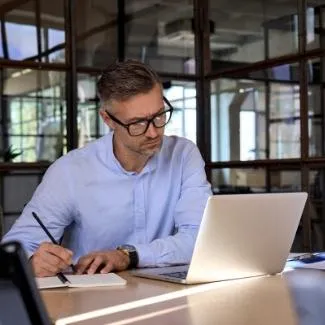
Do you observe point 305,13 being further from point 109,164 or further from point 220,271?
point 220,271

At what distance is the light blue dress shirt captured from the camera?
6.33 ft

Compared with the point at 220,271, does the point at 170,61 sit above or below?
above

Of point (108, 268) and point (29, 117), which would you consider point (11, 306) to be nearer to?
point (108, 268)

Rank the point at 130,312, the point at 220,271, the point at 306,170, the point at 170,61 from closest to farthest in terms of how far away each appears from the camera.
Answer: the point at 130,312, the point at 220,271, the point at 306,170, the point at 170,61

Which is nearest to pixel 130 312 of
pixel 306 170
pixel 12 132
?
pixel 306 170

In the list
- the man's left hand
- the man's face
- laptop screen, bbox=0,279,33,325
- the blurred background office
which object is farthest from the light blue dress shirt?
laptop screen, bbox=0,279,33,325

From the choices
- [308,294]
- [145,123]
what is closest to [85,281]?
[308,294]

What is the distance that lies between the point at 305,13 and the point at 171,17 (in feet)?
3.27

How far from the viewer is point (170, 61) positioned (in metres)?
3.68

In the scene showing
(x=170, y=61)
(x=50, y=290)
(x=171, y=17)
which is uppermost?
(x=171, y=17)

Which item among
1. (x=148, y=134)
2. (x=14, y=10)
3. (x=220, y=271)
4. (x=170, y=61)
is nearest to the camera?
(x=220, y=271)

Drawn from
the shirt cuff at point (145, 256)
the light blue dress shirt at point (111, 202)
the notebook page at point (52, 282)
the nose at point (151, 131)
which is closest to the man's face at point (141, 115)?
the nose at point (151, 131)

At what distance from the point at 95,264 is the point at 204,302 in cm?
46

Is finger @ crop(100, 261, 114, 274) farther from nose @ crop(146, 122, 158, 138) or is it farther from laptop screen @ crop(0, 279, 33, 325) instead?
laptop screen @ crop(0, 279, 33, 325)
